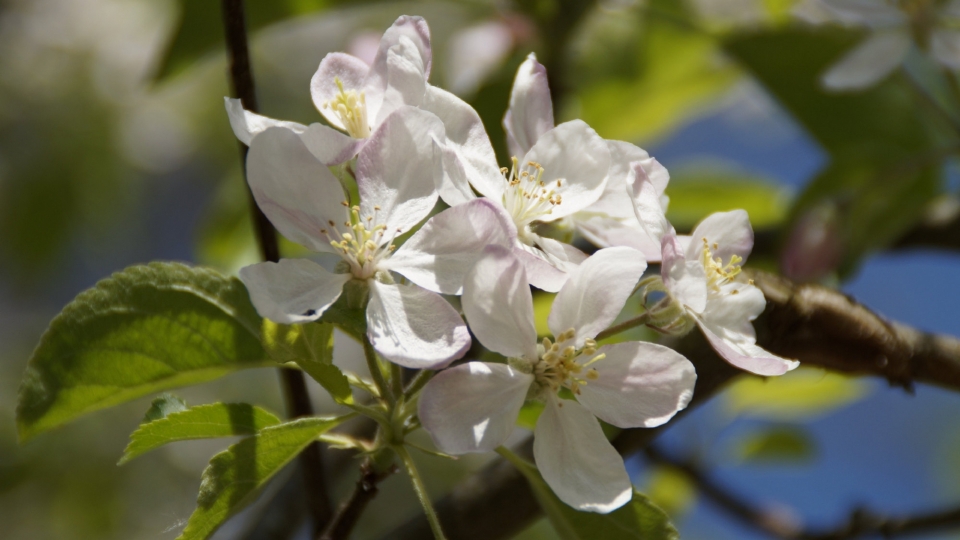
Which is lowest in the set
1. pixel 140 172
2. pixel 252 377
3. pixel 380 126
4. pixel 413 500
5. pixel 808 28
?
pixel 413 500

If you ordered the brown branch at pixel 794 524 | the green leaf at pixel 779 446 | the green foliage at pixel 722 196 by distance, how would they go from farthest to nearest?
1. the green leaf at pixel 779 446
2. the green foliage at pixel 722 196
3. the brown branch at pixel 794 524

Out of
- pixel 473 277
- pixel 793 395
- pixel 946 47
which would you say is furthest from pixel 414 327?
pixel 793 395

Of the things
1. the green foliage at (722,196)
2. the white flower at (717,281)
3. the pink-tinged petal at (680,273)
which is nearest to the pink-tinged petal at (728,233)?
the white flower at (717,281)

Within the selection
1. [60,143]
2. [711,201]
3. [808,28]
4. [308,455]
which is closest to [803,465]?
[711,201]

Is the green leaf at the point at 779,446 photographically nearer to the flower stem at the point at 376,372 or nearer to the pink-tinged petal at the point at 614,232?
the pink-tinged petal at the point at 614,232

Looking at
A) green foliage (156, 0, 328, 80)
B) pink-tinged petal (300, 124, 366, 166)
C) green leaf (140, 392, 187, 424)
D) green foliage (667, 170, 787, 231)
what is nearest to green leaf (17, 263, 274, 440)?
green leaf (140, 392, 187, 424)

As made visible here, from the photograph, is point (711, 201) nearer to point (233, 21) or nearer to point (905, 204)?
point (905, 204)

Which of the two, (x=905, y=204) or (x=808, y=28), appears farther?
(x=808, y=28)
